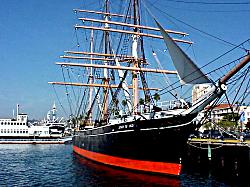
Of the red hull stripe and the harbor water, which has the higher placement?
the red hull stripe

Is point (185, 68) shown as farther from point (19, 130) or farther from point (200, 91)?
point (19, 130)

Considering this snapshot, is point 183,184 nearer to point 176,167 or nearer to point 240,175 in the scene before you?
point 176,167

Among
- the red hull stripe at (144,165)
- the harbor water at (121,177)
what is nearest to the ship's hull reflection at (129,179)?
the harbor water at (121,177)

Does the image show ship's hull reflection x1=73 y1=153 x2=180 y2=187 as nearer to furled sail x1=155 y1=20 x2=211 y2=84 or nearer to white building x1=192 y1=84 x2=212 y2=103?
white building x1=192 y1=84 x2=212 y2=103

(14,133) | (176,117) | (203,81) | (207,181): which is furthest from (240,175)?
(14,133)

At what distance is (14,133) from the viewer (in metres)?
92.8

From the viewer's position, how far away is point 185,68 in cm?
2314

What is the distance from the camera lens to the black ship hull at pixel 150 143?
992 inches

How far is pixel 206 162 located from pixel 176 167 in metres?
10.8

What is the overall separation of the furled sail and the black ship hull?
331 cm

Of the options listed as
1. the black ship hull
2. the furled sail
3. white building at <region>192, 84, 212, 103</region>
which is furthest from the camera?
the black ship hull

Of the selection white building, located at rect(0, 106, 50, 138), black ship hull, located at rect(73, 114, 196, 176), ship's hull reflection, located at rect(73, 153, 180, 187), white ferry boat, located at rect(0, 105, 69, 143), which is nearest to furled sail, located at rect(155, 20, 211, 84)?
black ship hull, located at rect(73, 114, 196, 176)

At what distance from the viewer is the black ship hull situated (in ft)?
82.6

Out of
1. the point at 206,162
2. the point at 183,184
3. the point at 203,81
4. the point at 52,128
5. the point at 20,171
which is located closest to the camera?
the point at 203,81
